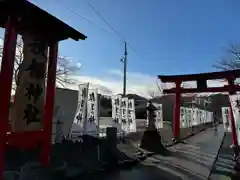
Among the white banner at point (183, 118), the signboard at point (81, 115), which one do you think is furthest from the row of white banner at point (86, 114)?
the white banner at point (183, 118)

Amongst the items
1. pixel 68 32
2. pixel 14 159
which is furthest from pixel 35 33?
pixel 14 159

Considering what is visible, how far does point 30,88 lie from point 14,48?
99 cm

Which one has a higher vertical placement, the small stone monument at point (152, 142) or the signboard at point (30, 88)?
the signboard at point (30, 88)

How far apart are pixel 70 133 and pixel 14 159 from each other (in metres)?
3.95

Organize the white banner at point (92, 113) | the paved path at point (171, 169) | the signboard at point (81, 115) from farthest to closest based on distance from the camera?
1. the white banner at point (92, 113)
2. the signboard at point (81, 115)
3. the paved path at point (171, 169)

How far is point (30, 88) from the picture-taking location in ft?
18.5

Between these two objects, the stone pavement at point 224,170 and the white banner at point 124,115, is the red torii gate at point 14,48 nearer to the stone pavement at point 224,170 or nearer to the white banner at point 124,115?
the stone pavement at point 224,170

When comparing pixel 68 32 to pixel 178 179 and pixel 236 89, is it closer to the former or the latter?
pixel 178 179

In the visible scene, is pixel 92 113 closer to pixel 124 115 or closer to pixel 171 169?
pixel 124 115

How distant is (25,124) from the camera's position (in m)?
5.54

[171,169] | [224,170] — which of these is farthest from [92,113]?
[224,170]

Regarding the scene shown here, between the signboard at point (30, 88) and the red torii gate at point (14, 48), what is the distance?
0.21 metres

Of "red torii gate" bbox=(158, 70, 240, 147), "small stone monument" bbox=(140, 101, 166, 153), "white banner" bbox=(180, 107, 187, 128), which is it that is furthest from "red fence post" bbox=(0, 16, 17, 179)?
"white banner" bbox=(180, 107, 187, 128)

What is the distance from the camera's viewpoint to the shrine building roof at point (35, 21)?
510 cm
